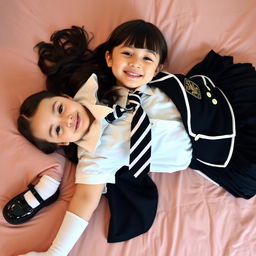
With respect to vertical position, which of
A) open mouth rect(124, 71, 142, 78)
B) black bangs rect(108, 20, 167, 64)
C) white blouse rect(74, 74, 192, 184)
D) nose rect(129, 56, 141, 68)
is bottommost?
white blouse rect(74, 74, 192, 184)

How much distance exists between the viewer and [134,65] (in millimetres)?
942

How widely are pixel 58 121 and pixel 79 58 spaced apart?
31 centimetres

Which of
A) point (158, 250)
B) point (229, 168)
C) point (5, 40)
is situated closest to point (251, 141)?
point (229, 168)

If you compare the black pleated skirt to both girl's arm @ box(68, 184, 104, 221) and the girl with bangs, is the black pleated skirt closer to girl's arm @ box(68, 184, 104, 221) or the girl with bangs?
the girl with bangs

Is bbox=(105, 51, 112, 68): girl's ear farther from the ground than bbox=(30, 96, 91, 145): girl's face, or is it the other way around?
bbox=(105, 51, 112, 68): girl's ear

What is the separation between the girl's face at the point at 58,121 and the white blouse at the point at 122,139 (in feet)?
0.16

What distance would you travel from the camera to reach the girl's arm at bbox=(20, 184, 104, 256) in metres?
0.88

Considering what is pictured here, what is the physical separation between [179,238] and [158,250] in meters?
0.07

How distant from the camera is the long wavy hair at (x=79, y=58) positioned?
1011 mm

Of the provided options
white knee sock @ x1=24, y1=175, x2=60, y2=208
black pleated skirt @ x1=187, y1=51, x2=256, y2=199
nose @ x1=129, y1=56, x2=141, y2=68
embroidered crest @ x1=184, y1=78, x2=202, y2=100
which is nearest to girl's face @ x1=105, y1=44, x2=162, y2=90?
nose @ x1=129, y1=56, x2=141, y2=68

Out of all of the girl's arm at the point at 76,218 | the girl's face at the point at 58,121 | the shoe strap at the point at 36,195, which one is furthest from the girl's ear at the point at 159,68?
the shoe strap at the point at 36,195

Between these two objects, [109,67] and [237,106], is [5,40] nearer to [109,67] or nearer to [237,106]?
[109,67]

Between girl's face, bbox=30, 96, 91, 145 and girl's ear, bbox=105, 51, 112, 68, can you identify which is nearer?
girl's face, bbox=30, 96, 91, 145

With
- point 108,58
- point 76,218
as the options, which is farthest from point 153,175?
point 108,58
